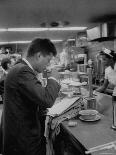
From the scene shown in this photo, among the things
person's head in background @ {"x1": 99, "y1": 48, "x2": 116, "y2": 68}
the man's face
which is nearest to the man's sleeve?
the man's face

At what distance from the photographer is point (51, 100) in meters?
1.77

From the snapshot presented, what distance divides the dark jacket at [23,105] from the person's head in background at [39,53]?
4.1 inches

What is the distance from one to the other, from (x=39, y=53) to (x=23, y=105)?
0.50 meters

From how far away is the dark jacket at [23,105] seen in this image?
1713 millimetres

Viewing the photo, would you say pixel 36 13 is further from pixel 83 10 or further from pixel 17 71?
pixel 17 71

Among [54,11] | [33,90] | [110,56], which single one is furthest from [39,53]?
[54,11]

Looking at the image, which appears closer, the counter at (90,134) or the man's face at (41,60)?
the counter at (90,134)

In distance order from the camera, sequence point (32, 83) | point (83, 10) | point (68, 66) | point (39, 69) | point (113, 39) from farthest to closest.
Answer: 1. point (68, 66)
2. point (113, 39)
3. point (83, 10)
4. point (39, 69)
5. point (32, 83)

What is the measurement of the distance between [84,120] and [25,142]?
64cm

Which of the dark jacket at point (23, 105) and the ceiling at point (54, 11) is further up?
the ceiling at point (54, 11)

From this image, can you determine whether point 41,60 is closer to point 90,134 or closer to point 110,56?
point 90,134

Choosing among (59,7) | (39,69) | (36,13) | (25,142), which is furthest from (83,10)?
(25,142)

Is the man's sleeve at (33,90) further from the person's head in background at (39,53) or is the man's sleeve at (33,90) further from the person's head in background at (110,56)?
the person's head in background at (110,56)

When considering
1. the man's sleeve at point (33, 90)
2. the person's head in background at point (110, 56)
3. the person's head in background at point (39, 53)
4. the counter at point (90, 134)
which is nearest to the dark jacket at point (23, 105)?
the man's sleeve at point (33, 90)
